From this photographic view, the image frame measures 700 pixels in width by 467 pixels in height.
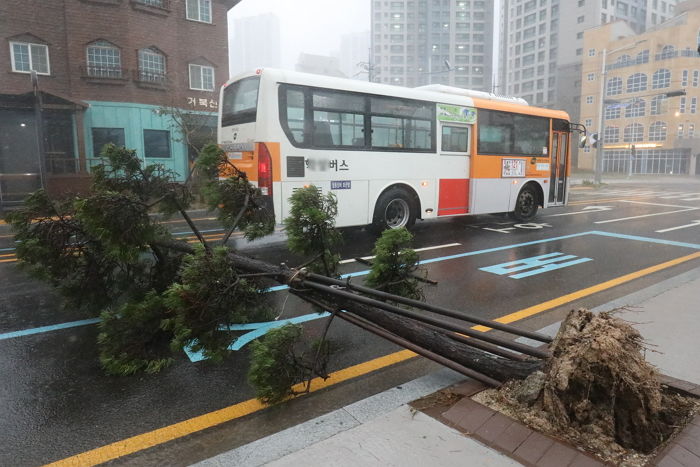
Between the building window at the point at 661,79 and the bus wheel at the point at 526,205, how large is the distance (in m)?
65.3

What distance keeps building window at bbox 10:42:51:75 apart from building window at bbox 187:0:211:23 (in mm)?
6923

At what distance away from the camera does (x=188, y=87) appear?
24.0 meters

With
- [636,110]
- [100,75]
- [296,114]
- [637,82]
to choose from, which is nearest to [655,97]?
[636,110]

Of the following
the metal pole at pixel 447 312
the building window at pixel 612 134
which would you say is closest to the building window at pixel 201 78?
the metal pole at pixel 447 312

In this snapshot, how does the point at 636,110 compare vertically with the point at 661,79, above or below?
below

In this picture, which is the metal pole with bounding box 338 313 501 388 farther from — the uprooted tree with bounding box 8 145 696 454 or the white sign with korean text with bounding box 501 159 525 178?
the white sign with korean text with bounding box 501 159 525 178

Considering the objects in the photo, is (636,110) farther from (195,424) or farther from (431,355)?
(195,424)

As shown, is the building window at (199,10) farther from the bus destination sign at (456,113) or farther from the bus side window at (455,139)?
the bus side window at (455,139)

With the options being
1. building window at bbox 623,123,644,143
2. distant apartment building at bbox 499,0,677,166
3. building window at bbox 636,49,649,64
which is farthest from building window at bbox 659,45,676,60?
distant apartment building at bbox 499,0,677,166

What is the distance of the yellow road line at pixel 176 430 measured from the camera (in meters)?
2.74

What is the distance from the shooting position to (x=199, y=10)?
2441cm

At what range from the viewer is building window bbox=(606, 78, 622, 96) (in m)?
68.9

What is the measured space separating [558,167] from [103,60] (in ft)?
64.4

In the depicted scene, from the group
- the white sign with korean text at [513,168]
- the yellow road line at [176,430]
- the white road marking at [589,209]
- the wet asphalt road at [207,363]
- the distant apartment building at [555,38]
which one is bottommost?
the yellow road line at [176,430]
